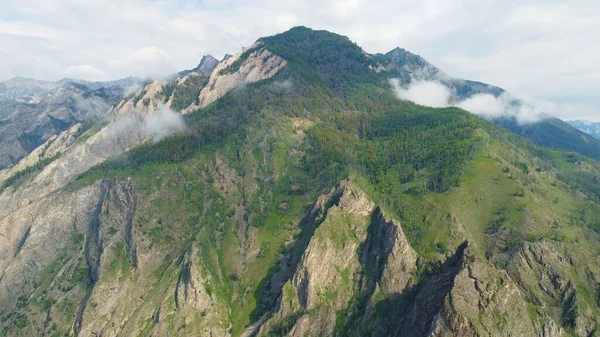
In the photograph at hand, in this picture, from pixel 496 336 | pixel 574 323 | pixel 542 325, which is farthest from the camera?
pixel 574 323

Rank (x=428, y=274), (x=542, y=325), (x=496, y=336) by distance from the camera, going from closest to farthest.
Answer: (x=496, y=336) → (x=542, y=325) → (x=428, y=274)

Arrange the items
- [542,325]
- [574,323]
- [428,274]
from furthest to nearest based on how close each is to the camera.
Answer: [428,274]
[574,323]
[542,325]

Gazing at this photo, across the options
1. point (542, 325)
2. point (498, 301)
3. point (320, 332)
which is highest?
point (498, 301)

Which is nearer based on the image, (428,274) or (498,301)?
(498,301)

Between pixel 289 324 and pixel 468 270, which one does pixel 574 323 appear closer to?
pixel 468 270

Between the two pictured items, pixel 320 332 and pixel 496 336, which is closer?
pixel 496 336

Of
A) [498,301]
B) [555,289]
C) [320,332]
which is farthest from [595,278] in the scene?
[320,332]

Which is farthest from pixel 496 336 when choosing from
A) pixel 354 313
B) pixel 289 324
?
pixel 289 324

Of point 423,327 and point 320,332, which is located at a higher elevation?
point 423,327

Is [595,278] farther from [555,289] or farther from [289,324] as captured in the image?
[289,324]
